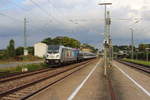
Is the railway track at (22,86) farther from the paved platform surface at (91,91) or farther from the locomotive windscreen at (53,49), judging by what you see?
the locomotive windscreen at (53,49)

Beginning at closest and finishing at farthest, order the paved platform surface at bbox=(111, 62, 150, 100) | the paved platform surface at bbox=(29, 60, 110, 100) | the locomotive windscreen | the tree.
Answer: the paved platform surface at bbox=(29, 60, 110, 100) < the paved platform surface at bbox=(111, 62, 150, 100) < the locomotive windscreen < the tree

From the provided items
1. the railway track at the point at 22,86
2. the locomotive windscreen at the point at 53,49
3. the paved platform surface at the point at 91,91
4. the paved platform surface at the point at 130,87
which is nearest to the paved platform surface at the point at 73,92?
the paved platform surface at the point at 91,91

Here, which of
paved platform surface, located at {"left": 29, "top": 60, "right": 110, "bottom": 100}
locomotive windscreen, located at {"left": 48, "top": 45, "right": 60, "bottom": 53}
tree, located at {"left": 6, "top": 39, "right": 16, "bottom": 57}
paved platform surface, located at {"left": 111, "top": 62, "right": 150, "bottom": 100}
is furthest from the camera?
tree, located at {"left": 6, "top": 39, "right": 16, "bottom": 57}

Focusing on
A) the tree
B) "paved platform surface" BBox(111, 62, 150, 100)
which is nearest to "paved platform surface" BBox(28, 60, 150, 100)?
"paved platform surface" BBox(111, 62, 150, 100)

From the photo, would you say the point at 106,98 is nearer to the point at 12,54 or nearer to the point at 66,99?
the point at 66,99

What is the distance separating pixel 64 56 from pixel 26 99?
32.8 m

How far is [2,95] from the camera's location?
14.3 m

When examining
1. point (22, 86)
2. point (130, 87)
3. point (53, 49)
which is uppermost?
point (53, 49)

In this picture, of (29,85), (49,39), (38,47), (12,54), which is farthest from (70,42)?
(29,85)

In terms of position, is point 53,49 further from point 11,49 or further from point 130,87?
point 11,49

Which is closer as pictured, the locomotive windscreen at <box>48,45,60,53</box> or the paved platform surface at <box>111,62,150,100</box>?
the paved platform surface at <box>111,62,150,100</box>

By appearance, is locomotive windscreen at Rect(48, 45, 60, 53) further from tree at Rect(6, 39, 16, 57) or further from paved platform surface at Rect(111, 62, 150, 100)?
tree at Rect(6, 39, 16, 57)

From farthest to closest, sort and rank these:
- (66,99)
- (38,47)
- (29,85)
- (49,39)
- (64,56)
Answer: (49,39)
(38,47)
(64,56)
(29,85)
(66,99)

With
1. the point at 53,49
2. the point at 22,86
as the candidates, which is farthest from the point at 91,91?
the point at 53,49
